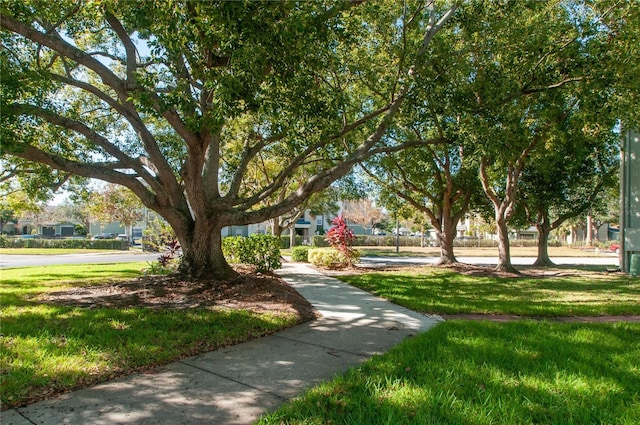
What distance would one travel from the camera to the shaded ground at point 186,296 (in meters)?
7.25

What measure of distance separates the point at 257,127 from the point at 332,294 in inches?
244

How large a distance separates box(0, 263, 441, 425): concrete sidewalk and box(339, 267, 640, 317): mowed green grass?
240cm

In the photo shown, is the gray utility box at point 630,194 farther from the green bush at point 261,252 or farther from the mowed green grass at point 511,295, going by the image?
the green bush at point 261,252

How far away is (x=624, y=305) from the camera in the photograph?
880 centimetres

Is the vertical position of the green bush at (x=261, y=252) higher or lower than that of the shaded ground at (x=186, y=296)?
higher

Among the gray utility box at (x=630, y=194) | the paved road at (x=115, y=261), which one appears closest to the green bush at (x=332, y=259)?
the paved road at (x=115, y=261)

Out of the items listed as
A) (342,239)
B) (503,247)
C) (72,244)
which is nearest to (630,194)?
(503,247)

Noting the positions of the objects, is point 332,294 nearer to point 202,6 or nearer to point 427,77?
point 427,77

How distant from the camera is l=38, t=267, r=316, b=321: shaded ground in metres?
7.25

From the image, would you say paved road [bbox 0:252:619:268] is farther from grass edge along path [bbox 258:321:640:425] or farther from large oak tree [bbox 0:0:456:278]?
grass edge along path [bbox 258:321:640:425]

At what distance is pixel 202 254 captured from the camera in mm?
9633

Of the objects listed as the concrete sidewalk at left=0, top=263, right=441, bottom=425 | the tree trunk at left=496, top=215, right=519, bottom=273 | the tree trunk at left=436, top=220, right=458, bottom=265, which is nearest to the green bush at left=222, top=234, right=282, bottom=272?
the concrete sidewalk at left=0, top=263, right=441, bottom=425

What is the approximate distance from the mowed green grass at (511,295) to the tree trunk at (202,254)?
395 cm

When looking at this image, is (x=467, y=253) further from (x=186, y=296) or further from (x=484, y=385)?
(x=484, y=385)
